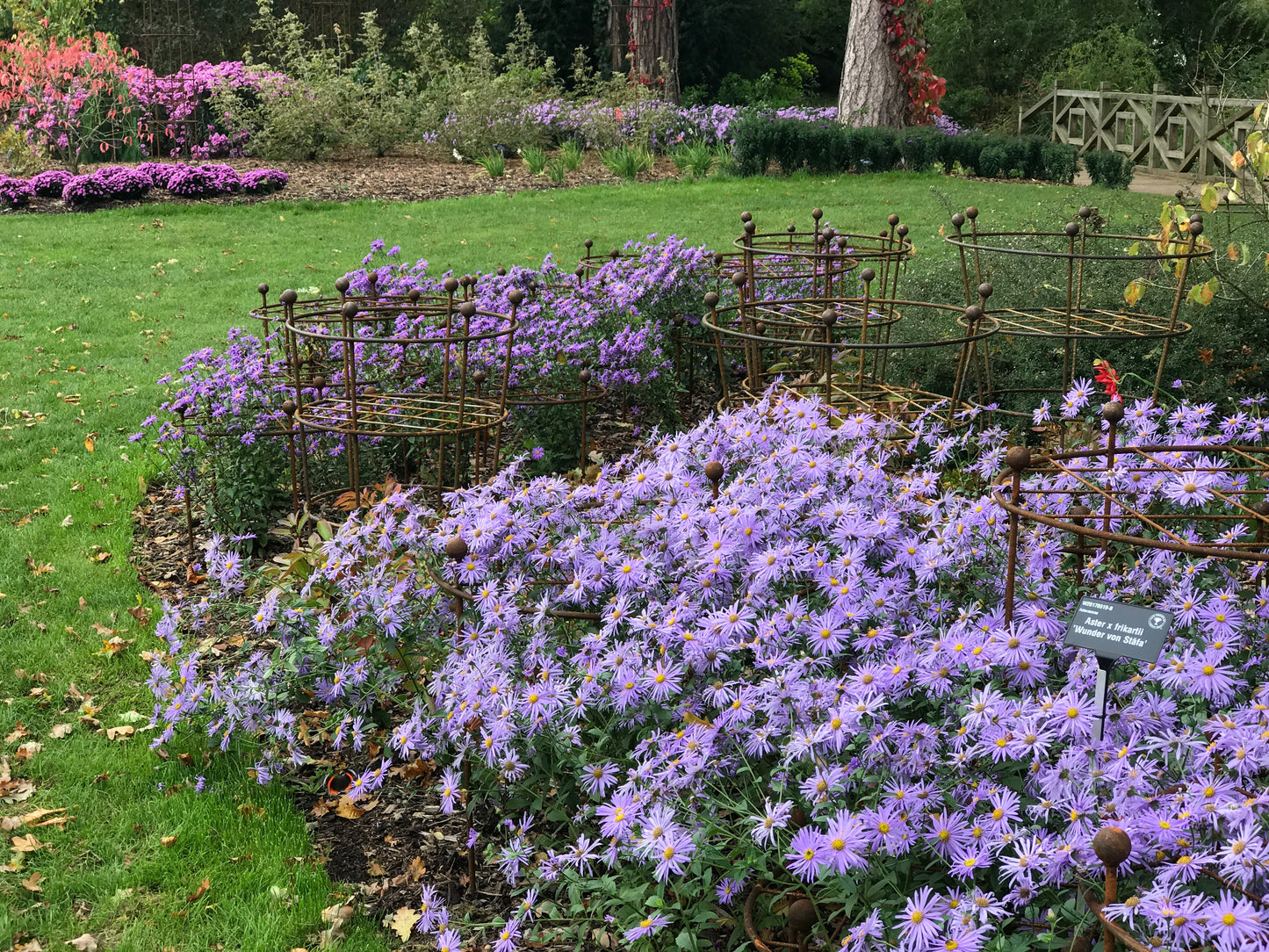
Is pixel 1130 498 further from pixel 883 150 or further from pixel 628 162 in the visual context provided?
pixel 883 150

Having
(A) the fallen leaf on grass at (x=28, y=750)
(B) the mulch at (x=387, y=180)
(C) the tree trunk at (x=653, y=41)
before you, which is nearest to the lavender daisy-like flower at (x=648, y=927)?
(A) the fallen leaf on grass at (x=28, y=750)

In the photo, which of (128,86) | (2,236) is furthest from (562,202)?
(128,86)

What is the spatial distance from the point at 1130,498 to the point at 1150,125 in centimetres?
1505

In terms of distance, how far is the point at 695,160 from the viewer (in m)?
12.4

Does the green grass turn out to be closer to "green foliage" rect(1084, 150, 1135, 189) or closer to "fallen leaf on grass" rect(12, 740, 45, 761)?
"fallen leaf on grass" rect(12, 740, 45, 761)

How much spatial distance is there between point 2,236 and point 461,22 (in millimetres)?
16179

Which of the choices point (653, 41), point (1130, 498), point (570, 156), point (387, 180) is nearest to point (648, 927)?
point (1130, 498)

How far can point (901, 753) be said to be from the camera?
1615 mm

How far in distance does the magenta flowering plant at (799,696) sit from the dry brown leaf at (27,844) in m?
0.38

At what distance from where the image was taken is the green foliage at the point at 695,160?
1241 centimetres

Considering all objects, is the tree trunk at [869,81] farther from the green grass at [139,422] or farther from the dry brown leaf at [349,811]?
the dry brown leaf at [349,811]

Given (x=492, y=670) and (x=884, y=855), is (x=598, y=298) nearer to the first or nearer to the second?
(x=492, y=670)

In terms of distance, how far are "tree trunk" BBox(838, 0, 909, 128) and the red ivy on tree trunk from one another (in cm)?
10

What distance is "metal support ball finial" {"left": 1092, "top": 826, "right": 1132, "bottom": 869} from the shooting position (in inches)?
44.9
